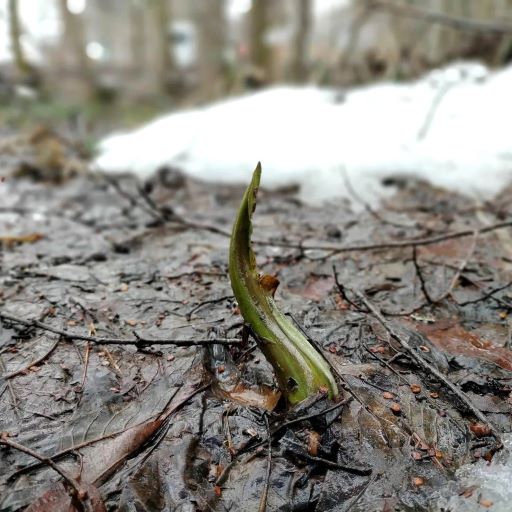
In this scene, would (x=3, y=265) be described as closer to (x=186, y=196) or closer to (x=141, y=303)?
(x=141, y=303)

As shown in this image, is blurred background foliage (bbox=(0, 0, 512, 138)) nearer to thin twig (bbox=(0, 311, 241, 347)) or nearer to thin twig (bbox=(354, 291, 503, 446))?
thin twig (bbox=(354, 291, 503, 446))

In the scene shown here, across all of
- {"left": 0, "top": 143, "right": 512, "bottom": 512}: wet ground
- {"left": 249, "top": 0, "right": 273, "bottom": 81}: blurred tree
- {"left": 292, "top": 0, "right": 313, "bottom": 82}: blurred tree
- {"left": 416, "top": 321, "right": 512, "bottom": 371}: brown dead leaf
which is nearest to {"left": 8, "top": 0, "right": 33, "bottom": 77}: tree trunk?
{"left": 249, "top": 0, "right": 273, "bottom": 81}: blurred tree

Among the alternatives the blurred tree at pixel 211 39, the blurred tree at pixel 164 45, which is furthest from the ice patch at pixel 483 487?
the blurred tree at pixel 164 45

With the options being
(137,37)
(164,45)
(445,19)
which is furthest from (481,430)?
(137,37)

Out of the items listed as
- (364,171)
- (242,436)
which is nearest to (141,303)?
(242,436)

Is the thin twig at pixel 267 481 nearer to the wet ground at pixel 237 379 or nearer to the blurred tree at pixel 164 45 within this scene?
the wet ground at pixel 237 379

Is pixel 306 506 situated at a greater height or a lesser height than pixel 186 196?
greater
